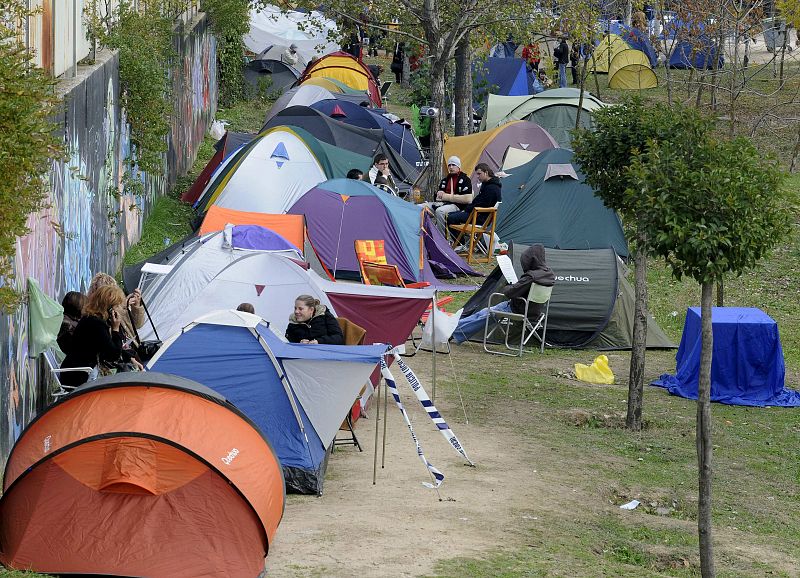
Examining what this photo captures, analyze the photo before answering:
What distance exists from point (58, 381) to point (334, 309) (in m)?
3.21

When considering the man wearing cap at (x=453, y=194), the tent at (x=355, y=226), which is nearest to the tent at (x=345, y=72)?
the man wearing cap at (x=453, y=194)

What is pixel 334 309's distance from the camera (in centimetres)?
1188

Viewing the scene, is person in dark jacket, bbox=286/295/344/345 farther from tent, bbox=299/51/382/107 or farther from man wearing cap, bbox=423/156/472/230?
tent, bbox=299/51/382/107

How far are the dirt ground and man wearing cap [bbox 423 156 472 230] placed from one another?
24.0ft

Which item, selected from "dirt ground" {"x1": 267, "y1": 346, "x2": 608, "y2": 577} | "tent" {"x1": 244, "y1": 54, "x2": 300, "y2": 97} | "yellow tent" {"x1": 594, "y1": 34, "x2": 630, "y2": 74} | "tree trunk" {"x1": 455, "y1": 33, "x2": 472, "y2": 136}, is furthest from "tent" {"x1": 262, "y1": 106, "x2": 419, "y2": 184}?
"yellow tent" {"x1": 594, "y1": 34, "x2": 630, "y2": 74}

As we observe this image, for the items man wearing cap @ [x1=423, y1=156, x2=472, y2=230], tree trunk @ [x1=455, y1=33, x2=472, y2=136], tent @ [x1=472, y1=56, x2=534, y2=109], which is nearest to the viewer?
A: man wearing cap @ [x1=423, y1=156, x2=472, y2=230]

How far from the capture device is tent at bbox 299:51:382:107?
31062 mm

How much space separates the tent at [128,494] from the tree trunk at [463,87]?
1732cm

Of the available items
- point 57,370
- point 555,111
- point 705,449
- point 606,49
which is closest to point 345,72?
point 555,111

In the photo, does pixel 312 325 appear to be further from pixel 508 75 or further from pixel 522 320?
pixel 508 75

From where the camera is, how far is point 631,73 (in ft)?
117

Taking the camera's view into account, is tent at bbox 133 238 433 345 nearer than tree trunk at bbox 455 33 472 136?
Yes

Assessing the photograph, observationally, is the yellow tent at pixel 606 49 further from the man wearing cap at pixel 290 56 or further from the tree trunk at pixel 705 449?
the tree trunk at pixel 705 449

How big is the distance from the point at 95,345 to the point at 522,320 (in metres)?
6.62
